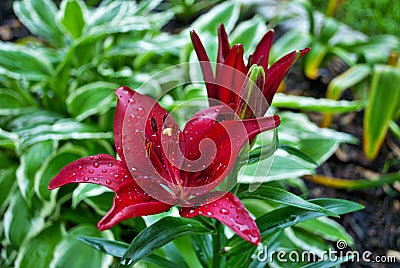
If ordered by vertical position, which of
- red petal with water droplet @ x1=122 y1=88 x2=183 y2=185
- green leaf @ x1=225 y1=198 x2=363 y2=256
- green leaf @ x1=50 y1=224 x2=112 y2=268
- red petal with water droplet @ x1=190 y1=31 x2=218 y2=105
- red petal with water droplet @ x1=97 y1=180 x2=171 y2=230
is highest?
red petal with water droplet @ x1=190 y1=31 x2=218 y2=105

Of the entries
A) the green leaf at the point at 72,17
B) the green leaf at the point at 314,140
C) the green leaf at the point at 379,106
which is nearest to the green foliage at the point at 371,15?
the green leaf at the point at 379,106

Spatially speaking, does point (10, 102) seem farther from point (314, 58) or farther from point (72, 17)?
point (314, 58)

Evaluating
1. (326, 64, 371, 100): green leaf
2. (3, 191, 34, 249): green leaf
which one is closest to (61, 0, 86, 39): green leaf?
(3, 191, 34, 249): green leaf

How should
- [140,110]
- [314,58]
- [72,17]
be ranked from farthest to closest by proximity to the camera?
1. [314,58]
2. [72,17]
3. [140,110]

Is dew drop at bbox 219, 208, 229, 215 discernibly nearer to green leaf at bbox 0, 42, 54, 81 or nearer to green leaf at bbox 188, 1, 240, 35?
green leaf at bbox 0, 42, 54, 81

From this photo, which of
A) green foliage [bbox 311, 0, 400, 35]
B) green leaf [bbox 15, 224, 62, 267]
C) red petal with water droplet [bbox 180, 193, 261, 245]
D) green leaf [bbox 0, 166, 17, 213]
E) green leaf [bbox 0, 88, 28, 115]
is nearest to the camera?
red petal with water droplet [bbox 180, 193, 261, 245]

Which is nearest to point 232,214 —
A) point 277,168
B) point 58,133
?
point 277,168

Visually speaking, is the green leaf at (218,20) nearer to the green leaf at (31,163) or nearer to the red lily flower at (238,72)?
the green leaf at (31,163)

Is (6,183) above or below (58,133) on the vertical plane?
below

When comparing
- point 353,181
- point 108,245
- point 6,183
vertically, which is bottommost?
point 353,181
